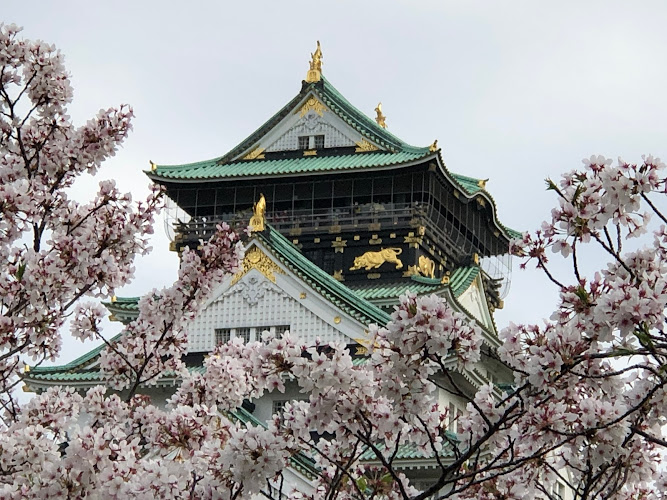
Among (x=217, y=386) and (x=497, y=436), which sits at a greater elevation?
(x=217, y=386)

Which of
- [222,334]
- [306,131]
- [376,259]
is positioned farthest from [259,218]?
[306,131]

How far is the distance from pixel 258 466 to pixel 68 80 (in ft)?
19.4

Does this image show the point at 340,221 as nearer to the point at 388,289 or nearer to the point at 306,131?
the point at 388,289

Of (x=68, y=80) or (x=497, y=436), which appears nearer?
(x=497, y=436)

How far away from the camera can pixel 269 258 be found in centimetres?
3409

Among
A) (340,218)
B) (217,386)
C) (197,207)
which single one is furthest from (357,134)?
(217,386)

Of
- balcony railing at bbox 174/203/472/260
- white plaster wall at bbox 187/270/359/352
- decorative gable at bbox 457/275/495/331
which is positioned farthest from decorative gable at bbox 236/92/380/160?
white plaster wall at bbox 187/270/359/352

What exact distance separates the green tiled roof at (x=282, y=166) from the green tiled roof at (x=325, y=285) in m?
5.48

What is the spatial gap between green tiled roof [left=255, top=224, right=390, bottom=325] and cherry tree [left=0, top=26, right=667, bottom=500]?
16268 millimetres

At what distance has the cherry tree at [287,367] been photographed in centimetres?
998

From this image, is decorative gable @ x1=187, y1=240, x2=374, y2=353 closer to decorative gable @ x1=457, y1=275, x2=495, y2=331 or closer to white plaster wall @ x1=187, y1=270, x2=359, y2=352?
white plaster wall @ x1=187, y1=270, x2=359, y2=352

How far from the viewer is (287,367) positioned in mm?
11047

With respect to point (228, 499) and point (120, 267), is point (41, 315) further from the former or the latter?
point (228, 499)

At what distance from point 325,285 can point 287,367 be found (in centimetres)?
2214
